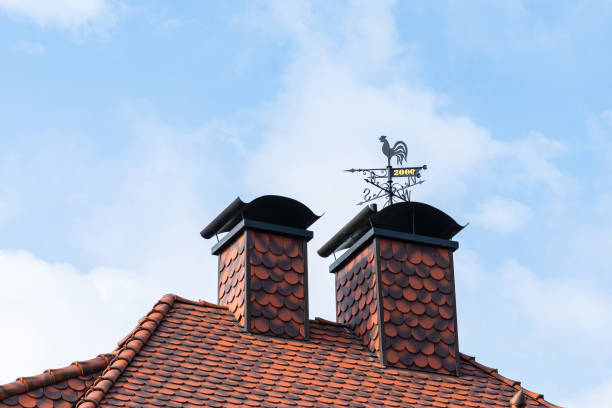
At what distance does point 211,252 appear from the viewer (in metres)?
15.8

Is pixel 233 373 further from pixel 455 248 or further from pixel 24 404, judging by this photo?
pixel 455 248

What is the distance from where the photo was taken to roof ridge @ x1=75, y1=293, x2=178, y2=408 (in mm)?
11711

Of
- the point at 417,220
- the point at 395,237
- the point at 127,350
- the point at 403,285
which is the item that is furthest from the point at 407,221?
the point at 127,350

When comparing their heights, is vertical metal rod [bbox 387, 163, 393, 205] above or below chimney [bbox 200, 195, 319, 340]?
above

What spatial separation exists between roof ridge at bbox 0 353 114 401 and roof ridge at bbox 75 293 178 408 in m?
0.17

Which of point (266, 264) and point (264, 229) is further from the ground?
point (264, 229)

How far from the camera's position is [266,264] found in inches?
585

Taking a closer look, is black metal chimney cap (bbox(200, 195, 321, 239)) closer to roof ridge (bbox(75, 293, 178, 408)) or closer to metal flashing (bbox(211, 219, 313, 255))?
metal flashing (bbox(211, 219, 313, 255))

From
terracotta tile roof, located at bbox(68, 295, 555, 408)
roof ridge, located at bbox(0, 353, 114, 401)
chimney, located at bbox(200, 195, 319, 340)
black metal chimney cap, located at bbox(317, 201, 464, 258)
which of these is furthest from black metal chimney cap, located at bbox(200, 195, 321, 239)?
roof ridge, located at bbox(0, 353, 114, 401)

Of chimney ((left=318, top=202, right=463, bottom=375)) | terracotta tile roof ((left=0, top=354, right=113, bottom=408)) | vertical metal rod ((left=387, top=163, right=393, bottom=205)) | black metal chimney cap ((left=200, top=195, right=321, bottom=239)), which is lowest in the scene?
terracotta tile roof ((left=0, top=354, right=113, bottom=408))

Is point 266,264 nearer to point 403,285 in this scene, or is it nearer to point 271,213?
point 271,213

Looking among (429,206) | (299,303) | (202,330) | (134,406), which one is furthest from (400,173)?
(134,406)

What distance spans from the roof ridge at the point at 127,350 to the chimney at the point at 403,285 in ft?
7.88

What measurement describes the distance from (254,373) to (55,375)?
2.02 metres
